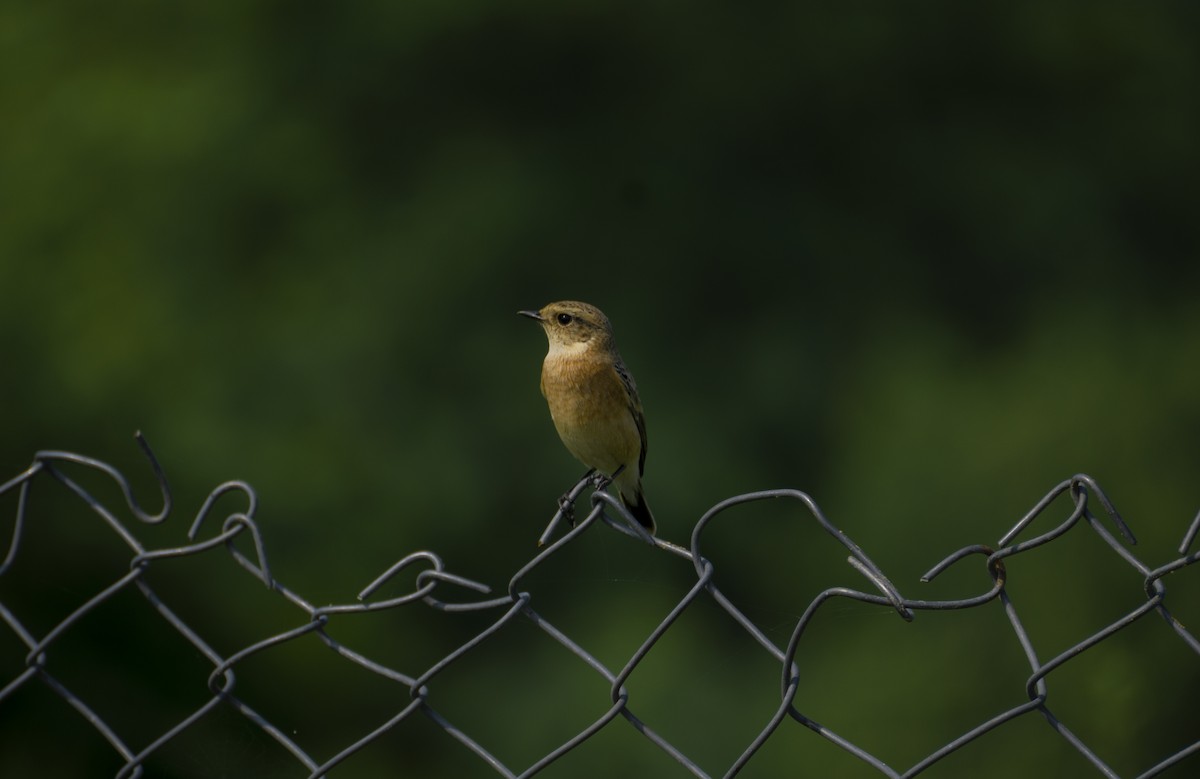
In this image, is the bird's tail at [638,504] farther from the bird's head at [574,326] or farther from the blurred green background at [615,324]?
the blurred green background at [615,324]

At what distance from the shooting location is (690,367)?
331 inches

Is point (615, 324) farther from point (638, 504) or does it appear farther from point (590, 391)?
point (590, 391)

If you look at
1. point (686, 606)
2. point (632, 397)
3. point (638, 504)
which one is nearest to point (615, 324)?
point (638, 504)

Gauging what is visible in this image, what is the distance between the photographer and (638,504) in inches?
166

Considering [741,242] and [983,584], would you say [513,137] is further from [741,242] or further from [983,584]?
[983,584]

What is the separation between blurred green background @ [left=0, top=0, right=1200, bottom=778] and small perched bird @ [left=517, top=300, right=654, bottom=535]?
1.67 m

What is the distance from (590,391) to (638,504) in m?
0.59

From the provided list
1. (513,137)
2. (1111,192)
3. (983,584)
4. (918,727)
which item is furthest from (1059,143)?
(918,727)

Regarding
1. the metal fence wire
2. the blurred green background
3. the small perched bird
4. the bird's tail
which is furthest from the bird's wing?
the blurred green background

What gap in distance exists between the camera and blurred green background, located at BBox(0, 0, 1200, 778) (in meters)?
6.02


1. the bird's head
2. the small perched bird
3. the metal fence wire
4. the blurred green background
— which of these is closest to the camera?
the metal fence wire

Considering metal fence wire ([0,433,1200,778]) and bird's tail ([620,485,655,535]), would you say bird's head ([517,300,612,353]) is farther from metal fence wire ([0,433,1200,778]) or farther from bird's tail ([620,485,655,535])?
metal fence wire ([0,433,1200,778])

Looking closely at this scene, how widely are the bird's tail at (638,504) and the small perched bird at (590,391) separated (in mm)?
182

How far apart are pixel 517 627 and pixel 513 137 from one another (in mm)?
3711
